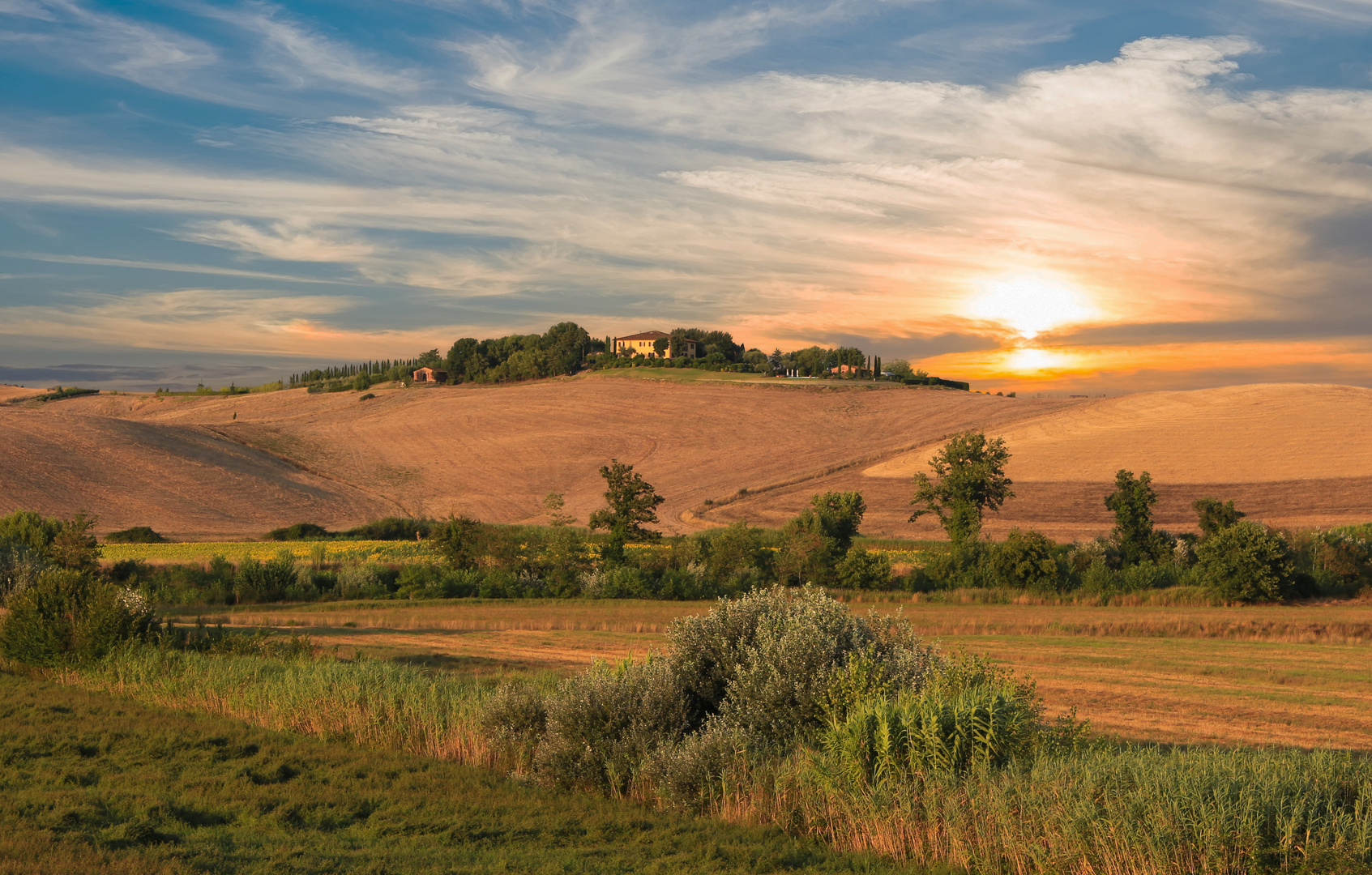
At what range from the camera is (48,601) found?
64.7 ft

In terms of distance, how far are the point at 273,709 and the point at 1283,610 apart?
1348 inches

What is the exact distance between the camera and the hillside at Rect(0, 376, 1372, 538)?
221 ft

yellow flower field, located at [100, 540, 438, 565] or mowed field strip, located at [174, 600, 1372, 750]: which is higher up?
mowed field strip, located at [174, 600, 1372, 750]

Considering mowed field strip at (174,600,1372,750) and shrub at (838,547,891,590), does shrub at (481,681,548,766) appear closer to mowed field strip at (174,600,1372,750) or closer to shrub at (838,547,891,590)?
mowed field strip at (174,600,1372,750)

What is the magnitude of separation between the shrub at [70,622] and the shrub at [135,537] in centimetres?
3946

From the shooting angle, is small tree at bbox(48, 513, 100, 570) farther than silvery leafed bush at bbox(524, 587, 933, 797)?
Yes

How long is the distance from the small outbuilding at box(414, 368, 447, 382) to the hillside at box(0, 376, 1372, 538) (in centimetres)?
2957

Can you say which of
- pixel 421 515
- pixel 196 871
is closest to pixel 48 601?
pixel 196 871

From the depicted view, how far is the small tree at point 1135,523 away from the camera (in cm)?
4534

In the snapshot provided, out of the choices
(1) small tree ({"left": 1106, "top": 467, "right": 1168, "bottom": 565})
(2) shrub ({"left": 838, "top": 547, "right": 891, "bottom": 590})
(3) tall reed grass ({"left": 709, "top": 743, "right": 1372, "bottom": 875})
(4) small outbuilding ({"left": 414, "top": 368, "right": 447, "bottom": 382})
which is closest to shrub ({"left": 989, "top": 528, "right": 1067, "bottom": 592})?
(2) shrub ({"left": 838, "top": 547, "right": 891, "bottom": 590})

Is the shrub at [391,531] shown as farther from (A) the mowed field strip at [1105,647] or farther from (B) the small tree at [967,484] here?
(B) the small tree at [967,484]

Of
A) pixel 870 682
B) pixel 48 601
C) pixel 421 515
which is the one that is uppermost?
pixel 870 682

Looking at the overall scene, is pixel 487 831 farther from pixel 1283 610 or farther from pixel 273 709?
pixel 1283 610

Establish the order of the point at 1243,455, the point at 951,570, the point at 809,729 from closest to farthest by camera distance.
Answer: the point at 809,729 → the point at 951,570 → the point at 1243,455
